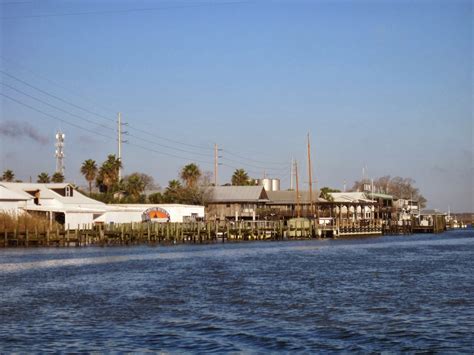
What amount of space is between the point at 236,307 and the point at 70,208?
56898mm

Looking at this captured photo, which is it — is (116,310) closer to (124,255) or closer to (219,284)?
(219,284)

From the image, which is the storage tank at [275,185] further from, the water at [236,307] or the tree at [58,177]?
the water at [236,307]

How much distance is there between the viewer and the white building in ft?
257

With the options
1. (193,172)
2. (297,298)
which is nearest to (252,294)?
(297,298)

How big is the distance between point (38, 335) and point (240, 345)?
623cm

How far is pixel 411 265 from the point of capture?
49875 millimetres

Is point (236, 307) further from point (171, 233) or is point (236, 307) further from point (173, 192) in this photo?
point (173, 192)

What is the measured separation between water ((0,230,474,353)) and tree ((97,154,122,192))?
67.6 metres

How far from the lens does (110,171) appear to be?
11762cm

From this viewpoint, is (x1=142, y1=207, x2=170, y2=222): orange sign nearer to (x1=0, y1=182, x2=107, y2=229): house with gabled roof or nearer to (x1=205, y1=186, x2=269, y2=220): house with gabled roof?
(x1=0, y1=182, x2=107, y2=229): house with gabled roof

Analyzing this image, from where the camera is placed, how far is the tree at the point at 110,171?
385ft

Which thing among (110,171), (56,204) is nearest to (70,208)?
(56,204)

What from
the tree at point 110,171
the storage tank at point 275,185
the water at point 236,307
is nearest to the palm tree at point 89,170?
the tree at point 110,171

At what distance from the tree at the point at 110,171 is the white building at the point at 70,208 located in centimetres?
2028
